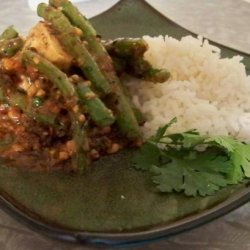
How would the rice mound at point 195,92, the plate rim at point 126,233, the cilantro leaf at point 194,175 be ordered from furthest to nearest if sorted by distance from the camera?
1. the rice mound at point 195,92
2. the cilantro leaf at point 194,175
3. the plate rim at point 126,233

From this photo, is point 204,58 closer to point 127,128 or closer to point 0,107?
point 127,128

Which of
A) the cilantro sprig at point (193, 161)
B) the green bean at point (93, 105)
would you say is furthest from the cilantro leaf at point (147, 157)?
the green bean at point (93, 105)

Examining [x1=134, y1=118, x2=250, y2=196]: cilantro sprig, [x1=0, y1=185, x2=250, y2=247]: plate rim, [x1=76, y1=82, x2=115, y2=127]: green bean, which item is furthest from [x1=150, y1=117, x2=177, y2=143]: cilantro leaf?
[x1=0, y1=185, x2=250, y2=247]: plate rim

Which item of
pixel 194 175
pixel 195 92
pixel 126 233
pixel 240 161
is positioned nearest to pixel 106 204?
pixel 126 233

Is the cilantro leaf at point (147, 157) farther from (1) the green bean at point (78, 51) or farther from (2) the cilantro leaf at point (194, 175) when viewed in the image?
(1) the green bean at point (78, 51)

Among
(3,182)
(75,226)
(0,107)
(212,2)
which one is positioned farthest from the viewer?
(212,2)

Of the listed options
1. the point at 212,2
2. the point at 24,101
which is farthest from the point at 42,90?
the point at 212,2

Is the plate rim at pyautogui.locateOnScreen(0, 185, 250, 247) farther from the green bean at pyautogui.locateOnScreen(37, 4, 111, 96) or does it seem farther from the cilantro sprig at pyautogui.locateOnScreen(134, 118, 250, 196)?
the green bean at pyautogui.locateOnScreen(37, 4, 111, 96)

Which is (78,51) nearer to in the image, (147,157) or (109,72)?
(109,72)
